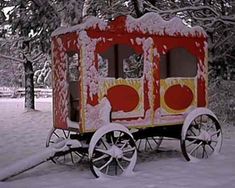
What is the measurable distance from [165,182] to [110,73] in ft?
10.1

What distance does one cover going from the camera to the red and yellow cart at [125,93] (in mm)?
6230

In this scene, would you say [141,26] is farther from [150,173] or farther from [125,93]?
[150,173]

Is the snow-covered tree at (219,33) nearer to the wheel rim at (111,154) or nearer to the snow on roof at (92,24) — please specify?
the snow on roof at (92,24)

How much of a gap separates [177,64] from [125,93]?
214 centimetres

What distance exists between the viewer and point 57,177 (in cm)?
624

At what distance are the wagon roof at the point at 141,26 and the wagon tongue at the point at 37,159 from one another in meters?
1.70

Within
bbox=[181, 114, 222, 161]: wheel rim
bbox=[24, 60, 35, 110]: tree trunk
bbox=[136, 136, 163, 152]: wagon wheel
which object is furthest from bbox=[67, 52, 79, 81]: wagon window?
bbox=[24, 60, 35, 110]: tree trunk

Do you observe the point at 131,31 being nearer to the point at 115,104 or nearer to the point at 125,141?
the point at 115,104

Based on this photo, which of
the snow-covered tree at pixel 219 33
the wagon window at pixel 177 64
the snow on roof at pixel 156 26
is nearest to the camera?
the snow on roof at pixel 156 26

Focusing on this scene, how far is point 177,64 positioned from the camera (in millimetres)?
8391

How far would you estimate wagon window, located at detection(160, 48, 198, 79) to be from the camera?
321 inches

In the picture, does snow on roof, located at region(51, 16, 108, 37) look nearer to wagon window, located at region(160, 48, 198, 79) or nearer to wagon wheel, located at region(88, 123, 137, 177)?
wagon wheel, located at region(88, 123, 137, 177)

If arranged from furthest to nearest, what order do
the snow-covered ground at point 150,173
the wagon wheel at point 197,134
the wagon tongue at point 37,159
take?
1. the wagon wheel at point 197,134
2. the wagon tongue at point 37,159
3. the snow-covered ground at point 150,173

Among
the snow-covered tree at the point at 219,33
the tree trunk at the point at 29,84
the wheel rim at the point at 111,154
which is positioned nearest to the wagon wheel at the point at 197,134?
the wheel rim at the point at 111,154
